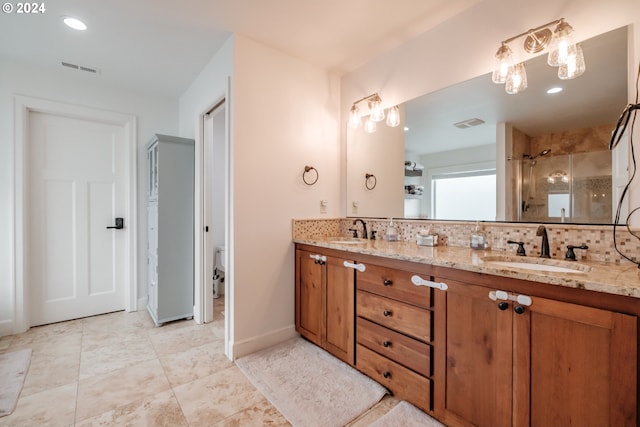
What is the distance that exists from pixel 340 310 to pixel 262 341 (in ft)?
2.40

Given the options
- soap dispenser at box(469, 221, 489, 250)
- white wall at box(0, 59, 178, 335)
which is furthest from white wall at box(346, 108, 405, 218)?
white wall at box(0, 59, 178, 335)

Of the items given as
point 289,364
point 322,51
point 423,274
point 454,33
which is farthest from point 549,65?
point 289,364

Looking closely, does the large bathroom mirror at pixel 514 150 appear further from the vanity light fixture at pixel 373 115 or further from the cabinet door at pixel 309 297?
the cabinet door at pixel 309 297

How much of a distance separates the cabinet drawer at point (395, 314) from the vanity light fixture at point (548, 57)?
1.42 meters

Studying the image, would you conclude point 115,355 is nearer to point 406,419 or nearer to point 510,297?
point 406,419

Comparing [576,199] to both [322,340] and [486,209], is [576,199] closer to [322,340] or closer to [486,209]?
[486,209]

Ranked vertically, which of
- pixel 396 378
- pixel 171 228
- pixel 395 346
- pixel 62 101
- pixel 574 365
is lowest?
pixel 396 378

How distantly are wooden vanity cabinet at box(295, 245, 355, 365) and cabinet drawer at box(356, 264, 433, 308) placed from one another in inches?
5.2

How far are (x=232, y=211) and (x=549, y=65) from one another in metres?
2.14

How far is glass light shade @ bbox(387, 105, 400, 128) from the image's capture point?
2264 mm

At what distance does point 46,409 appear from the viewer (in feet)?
5.08

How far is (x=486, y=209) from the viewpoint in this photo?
1823mm

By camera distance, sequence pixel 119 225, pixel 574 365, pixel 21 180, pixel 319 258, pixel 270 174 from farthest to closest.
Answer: pixel 119 225 → pixel 21 180 → pixel 270 174 → pixel 319 258 → pixel 574 365

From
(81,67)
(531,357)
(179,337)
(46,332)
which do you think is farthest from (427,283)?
(81,67)
